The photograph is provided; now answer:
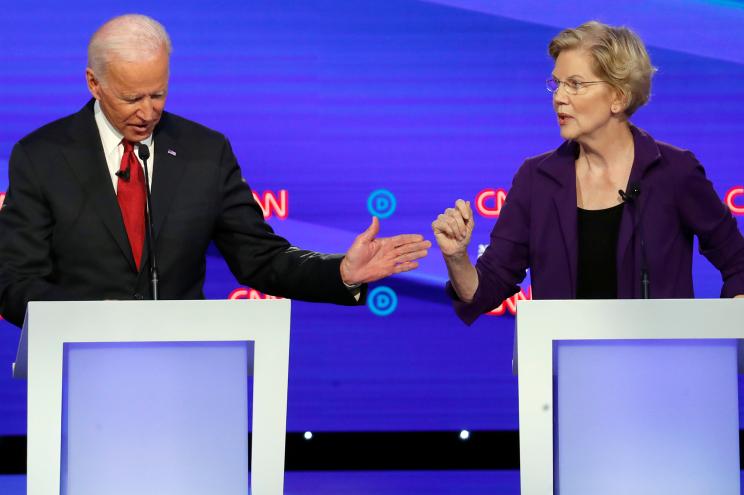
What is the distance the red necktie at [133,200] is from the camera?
325 centimetres

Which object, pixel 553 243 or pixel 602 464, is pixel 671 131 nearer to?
pixel 553 243

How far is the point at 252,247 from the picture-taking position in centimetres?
340

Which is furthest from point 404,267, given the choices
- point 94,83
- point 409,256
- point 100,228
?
point 94,83

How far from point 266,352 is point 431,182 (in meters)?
2.11

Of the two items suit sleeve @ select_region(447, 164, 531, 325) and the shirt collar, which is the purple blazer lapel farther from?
the shirt collar

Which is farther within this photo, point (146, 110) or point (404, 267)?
point (146, 110)

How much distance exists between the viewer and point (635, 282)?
3260 millimetres

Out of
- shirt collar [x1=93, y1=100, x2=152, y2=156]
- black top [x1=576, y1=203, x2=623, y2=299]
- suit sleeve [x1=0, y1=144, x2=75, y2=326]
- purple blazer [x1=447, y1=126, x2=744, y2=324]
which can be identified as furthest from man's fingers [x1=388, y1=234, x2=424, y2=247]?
suit sleeve [x1=0, y1=144, x2=75, y2=326]

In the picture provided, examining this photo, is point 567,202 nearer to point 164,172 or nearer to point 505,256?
point 505,256

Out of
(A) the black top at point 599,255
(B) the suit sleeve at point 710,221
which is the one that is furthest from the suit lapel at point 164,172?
(B) the suit sleeve at point 710,221

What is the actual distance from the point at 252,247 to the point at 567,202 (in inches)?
33.9

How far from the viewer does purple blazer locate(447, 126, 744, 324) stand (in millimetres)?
3287

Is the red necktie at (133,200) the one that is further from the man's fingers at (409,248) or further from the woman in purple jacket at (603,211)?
the woman in purple jacket at (603,211)

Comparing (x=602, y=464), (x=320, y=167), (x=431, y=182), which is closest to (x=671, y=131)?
(x=431, y=182)
